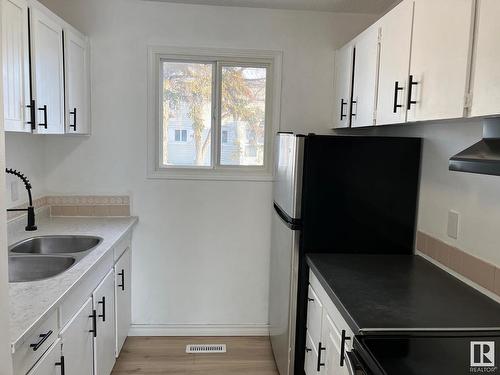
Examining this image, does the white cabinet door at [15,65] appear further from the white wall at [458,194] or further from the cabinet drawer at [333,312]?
the white wall at [458,194]

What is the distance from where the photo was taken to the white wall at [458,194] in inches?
70.8

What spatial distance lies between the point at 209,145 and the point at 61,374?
197 centimetres

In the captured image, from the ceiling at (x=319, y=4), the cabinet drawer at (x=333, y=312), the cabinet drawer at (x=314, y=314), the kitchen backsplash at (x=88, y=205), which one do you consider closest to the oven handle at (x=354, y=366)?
the cabinet drawer at (x=333, y=312)

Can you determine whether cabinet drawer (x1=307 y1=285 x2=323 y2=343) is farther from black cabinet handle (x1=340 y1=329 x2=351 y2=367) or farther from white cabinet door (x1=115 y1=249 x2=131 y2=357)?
white cabinet door (x1=115 y1=249 x2=131 y2=357)

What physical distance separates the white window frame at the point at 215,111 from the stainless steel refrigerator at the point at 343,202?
80 centimetres

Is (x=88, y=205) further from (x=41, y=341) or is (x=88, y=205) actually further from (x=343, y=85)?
(x=343, y=85)

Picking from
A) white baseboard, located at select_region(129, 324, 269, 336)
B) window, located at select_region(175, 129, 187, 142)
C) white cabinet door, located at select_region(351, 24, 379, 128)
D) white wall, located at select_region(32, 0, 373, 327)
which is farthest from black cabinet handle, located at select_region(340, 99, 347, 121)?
white baseboard, located at select_region(129, 324, 269, 336)

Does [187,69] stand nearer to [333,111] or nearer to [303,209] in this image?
[333,111]

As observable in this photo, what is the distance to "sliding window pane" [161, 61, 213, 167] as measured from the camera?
10.5 ft

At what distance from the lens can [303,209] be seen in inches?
93.9

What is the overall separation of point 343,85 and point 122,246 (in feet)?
6.27

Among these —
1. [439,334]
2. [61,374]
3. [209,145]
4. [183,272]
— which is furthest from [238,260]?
[439,334]

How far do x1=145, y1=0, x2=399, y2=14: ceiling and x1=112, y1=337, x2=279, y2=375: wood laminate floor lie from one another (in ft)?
8.43

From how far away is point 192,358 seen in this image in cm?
303
